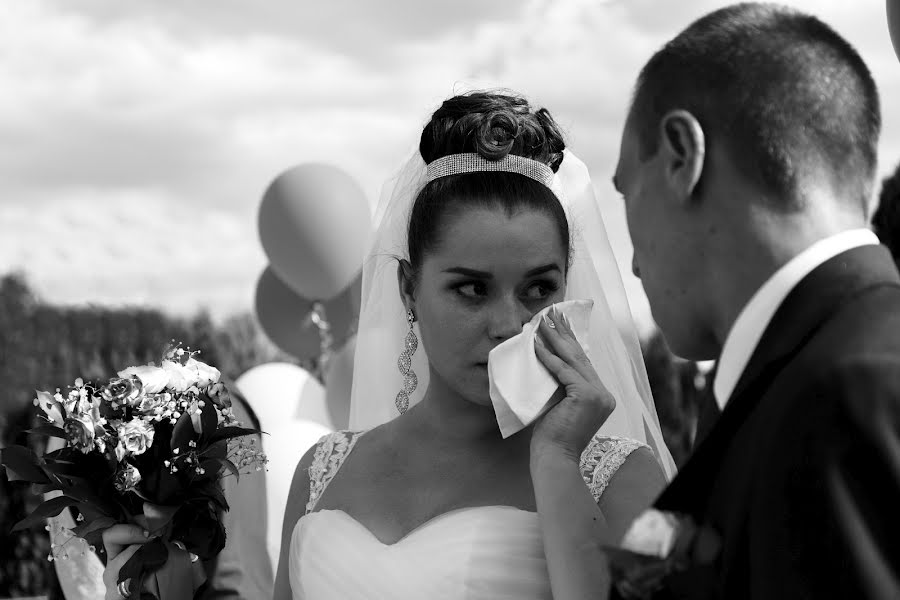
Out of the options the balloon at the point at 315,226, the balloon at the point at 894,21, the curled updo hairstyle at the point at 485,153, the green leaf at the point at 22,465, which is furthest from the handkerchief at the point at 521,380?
the balloon at the point at 315,226

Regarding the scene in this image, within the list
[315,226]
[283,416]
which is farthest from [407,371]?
[315,226]

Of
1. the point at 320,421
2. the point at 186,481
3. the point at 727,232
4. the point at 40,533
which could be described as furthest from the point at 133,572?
the point at 40,533

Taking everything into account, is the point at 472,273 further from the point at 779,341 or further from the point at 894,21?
the point at 894,21

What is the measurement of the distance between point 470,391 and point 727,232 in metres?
1.45

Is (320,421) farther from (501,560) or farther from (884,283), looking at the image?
(884,283)

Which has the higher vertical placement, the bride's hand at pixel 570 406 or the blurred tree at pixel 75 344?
the bride's hand at pixel 570 406

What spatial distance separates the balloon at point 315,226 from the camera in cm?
789

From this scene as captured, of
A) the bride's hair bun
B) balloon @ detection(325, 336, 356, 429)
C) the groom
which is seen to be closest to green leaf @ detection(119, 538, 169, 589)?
the bride's hair bun

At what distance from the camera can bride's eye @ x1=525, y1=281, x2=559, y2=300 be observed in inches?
118

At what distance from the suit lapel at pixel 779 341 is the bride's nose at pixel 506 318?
1.30 m

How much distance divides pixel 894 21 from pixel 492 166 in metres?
1.77

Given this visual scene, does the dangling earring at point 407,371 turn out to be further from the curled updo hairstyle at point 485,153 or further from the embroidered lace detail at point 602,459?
the embroidered lace detail at point 602,459

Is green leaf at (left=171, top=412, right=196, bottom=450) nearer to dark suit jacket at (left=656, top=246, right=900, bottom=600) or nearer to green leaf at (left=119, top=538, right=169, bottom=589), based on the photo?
green leaf at (left=119, top=538, right=169, bottom=589)

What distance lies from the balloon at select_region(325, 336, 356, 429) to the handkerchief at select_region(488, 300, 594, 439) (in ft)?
15.9
